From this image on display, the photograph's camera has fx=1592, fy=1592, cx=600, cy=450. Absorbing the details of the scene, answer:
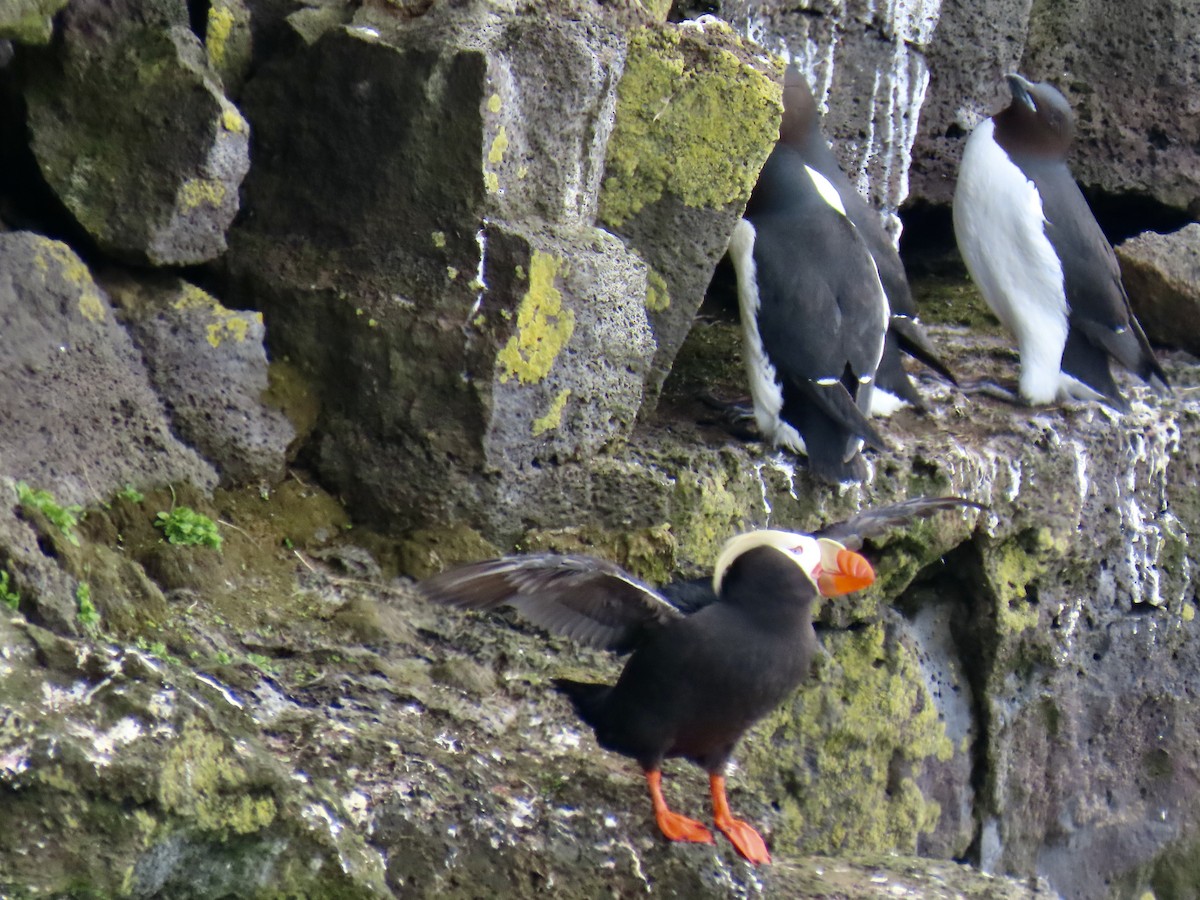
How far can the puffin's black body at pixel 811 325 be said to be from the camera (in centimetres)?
412

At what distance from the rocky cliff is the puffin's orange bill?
0.52 m

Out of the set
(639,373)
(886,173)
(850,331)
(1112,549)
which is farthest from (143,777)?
(886,173)

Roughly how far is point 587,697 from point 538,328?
0.87 meters

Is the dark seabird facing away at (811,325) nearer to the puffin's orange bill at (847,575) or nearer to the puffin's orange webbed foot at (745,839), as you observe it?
the puffin's orange bill at (847,575)

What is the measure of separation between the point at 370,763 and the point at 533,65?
5.26 ft

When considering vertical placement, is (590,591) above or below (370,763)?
above

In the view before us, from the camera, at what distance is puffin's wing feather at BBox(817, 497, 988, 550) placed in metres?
3.27

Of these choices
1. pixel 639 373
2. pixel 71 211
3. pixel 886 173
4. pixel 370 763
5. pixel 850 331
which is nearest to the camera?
pixel 370 763

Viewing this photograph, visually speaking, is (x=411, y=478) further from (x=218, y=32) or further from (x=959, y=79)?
(x=959, y=79)

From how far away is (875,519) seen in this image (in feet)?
10.9

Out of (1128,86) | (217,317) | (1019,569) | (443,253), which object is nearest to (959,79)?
(1128,86)

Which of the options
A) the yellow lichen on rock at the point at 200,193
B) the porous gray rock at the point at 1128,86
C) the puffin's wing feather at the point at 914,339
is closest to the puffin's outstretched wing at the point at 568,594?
the yellow lichen on rock at the point at 200,193

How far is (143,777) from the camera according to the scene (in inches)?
83.8

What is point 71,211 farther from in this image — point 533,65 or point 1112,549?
point 1112,549
